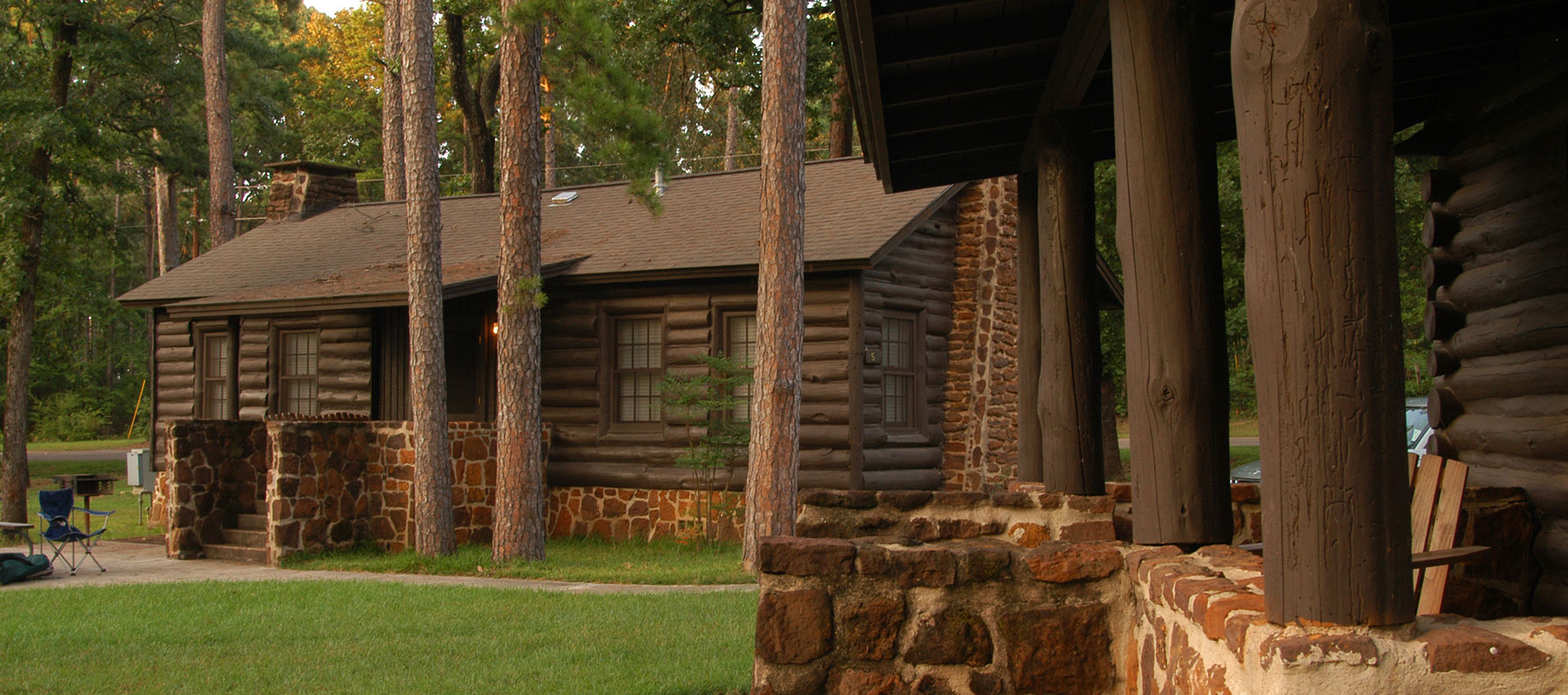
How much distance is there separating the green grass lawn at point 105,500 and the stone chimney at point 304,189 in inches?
218

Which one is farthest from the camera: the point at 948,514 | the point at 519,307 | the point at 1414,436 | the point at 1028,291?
the point at 1414,436

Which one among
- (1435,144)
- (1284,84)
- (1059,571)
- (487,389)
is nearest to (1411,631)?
(1284,84)

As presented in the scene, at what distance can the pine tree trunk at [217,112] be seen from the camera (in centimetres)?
2509

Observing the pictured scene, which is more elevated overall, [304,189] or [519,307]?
[304,189]

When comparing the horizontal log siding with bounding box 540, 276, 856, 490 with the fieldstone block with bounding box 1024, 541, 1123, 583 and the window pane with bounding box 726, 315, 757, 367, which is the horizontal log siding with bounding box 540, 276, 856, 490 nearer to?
the window pane with bounding box 726, 315, 757, 367

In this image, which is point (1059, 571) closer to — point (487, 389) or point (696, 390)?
point (696, 390)

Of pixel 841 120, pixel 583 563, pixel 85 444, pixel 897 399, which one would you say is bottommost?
pixel 583 563

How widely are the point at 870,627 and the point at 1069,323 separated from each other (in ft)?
7.66

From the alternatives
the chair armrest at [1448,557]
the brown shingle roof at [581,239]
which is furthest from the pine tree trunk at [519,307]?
the chair armrest at [1448,557]

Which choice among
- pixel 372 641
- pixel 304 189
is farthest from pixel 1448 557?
pixel 304 189

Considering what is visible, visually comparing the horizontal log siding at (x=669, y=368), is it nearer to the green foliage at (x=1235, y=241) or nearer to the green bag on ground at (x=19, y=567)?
the green bag on ground at (x=19, y=567)

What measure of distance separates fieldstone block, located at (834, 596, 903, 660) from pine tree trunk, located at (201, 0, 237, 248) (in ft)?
77.7

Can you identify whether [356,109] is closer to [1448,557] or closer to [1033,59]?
[1033,59]

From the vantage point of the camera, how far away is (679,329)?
50.0ft
